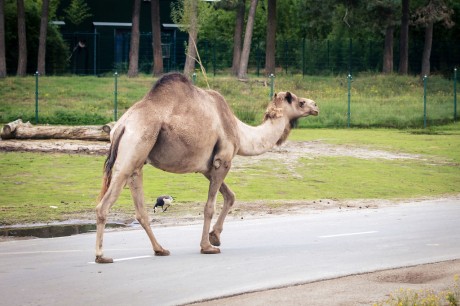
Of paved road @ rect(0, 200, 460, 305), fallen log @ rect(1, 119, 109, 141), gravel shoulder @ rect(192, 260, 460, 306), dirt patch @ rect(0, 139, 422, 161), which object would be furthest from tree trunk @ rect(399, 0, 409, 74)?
gravel shoulder @ rect(192, 260, 460, 306)

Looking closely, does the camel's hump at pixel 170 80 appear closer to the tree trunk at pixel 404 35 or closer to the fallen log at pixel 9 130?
the fallen log at pixel 9 130

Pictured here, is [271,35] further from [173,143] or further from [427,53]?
[173,143]

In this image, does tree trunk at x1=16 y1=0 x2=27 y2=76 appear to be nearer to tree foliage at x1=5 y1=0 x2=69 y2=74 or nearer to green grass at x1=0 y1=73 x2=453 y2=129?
green grass at x1=0 y1=73 x2=453 y2=129

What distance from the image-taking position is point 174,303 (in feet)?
36.3

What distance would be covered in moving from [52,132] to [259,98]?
18.8 metres

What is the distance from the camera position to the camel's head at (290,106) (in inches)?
618

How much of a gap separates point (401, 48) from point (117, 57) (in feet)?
68.1

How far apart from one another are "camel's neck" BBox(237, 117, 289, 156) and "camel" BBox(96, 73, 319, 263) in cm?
3

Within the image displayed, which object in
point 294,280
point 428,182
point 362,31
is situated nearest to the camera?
point 294,280

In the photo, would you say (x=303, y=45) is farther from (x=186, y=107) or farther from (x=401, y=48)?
(x=186, y=107)

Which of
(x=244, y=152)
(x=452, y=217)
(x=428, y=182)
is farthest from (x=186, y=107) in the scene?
(x=428, y=182)

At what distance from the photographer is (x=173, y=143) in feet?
44.6

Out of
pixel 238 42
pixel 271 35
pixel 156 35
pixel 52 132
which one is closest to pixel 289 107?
pixel 52 132

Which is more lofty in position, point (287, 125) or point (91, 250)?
point (287, 125)
